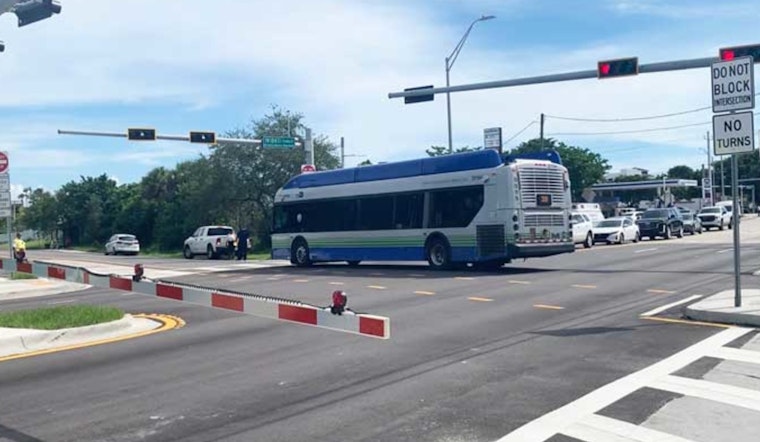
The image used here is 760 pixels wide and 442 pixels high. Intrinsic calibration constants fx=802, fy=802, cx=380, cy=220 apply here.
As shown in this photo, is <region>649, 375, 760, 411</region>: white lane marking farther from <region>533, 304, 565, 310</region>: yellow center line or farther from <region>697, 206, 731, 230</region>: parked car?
<region>697, 206, 731, 230</region>: parked car

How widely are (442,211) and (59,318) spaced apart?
1346 centimetres

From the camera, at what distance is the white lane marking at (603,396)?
629cm

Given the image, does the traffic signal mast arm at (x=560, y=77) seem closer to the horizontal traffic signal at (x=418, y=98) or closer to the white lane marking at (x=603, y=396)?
the horizontal traffic signal at (x=418, y=98)

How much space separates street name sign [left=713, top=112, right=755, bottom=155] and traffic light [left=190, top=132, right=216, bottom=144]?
28649mm

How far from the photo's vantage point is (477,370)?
865cm

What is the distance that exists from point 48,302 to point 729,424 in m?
15.8

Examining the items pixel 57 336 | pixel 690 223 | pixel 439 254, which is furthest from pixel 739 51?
pixel 690 223

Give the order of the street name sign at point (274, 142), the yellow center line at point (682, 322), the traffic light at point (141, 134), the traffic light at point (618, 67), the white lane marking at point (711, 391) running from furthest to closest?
the street name sign at point (274, 142), the traffic light at point (141, 134), the traffic light at point (618, 67), the yellow center line at point (682, 322), the white lane marking at point (711, 391)

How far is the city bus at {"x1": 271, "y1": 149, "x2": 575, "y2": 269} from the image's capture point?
22.1m

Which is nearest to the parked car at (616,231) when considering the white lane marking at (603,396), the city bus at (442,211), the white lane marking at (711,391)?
the city bus at (442,211)

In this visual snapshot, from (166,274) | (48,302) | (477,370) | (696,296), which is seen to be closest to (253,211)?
(166,274)

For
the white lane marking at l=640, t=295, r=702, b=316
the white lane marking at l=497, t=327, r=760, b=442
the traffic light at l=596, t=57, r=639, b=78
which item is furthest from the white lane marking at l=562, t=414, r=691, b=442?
the traffic light at l=596, t=57, r=639, b=78

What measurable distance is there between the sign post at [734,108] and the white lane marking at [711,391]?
4.62 meters

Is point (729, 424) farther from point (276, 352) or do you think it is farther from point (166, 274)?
point (166, 274)
